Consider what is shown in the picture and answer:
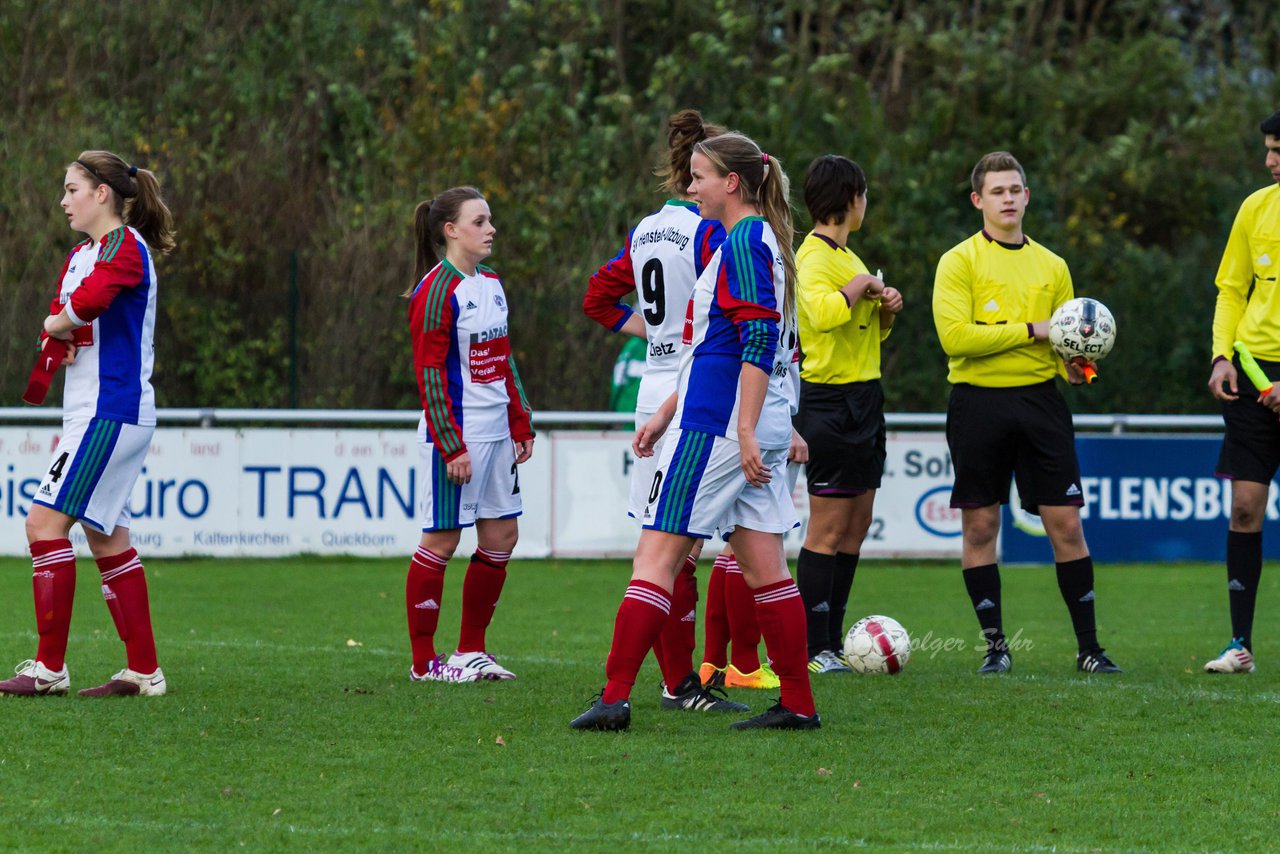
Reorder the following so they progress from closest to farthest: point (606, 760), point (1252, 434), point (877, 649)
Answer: point (606, 760) < point (877, 649) < point (1252, 434)

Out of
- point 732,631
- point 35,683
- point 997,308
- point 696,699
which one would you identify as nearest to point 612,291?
point 732,631

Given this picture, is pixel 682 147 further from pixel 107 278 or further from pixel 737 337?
pixel 107 278

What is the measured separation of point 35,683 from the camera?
256 inches

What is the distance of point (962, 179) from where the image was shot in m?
22.0

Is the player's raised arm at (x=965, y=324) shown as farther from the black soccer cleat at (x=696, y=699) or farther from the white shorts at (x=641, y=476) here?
the black soccer cleat at (x=696, y=699)

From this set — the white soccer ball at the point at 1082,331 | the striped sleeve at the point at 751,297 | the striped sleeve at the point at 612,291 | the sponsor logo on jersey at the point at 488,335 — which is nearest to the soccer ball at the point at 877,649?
the white soccer ball at the point at 1082,331

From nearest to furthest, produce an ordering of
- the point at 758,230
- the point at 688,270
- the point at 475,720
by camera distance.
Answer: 1. the point at 758,230
2. the point at 475,720
3. the point at 688,270

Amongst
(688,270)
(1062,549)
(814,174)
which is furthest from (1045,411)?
(688,270)

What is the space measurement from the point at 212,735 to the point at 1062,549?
12.3 feet

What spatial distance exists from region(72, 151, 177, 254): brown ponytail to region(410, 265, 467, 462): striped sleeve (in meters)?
0.99

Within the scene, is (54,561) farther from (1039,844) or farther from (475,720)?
(1039,844)

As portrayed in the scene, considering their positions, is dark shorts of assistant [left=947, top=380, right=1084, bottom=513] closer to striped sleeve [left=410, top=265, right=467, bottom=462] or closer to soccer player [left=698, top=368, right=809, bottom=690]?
soccer player [left=698, top=368, right=809, bottom=690]

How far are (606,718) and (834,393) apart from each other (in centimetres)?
223

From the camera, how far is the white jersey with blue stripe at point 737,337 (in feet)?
18.2
